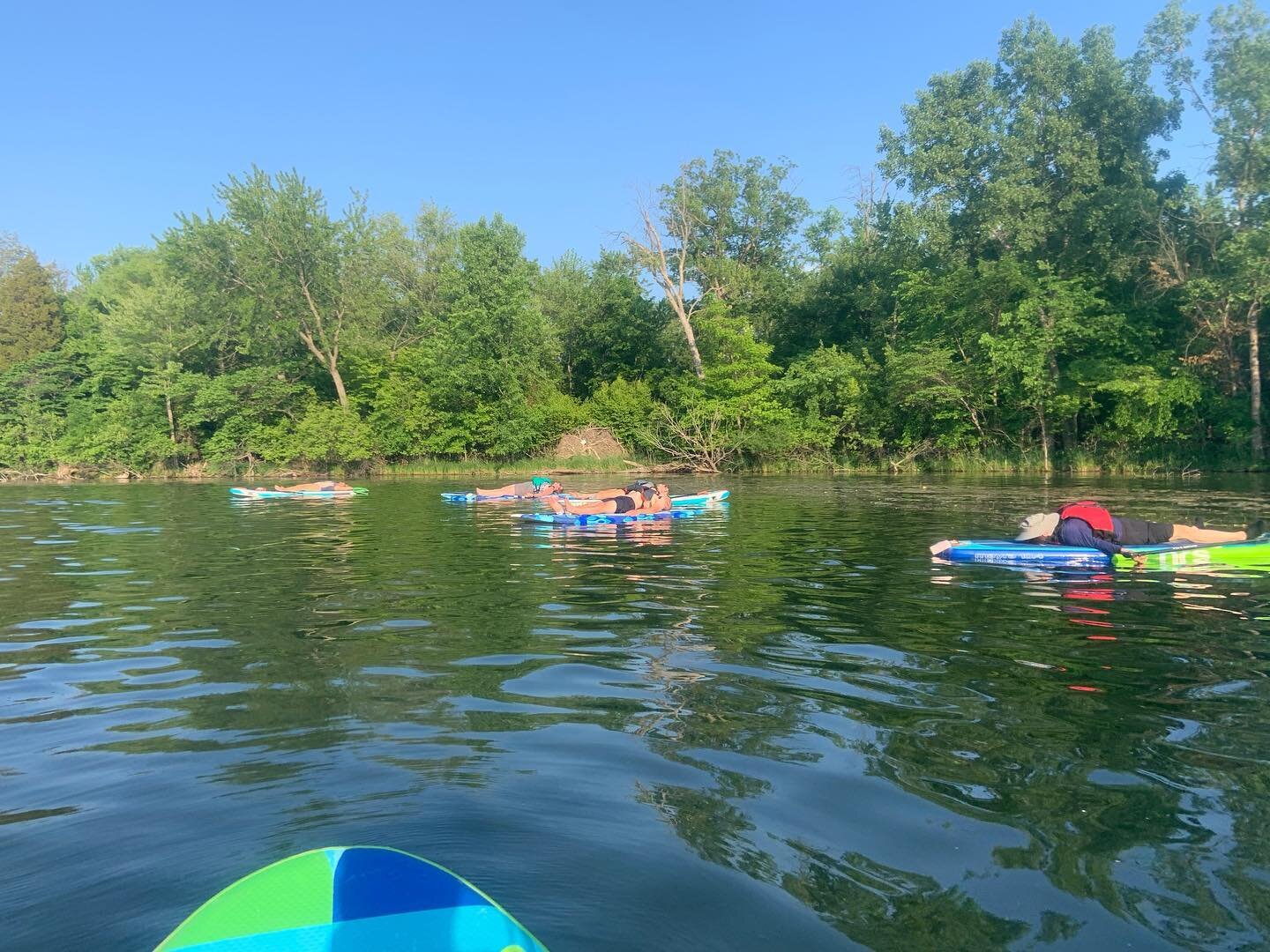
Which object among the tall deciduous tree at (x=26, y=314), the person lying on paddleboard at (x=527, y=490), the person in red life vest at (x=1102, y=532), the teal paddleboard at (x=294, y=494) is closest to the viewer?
the person in red life vest at (x=1102, y=532)

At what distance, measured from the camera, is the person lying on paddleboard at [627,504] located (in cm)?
1523

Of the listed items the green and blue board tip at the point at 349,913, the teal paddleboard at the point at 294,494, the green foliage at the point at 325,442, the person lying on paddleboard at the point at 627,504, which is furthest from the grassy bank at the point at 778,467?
the green and blue board tip at the point at 349,913

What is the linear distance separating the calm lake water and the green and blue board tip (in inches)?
17.3

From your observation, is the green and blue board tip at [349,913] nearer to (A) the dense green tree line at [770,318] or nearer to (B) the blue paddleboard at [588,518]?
(B) the blue paddleboard at [588,518]

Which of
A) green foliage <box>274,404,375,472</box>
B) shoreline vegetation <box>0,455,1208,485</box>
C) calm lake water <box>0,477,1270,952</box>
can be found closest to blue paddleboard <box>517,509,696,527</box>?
calm lake water <box>0,477,1270,952</box>

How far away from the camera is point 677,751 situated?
3938 millimetres

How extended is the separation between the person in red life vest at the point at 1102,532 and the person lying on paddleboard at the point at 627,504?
7265 millimetres

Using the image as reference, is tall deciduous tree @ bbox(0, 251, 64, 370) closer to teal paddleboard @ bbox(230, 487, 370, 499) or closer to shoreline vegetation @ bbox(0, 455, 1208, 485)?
shoreline vegetation @ bbox(0, 455, 1208, 485)

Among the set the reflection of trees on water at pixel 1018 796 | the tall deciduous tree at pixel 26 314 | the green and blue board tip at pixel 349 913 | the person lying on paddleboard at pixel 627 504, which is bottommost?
the reflection of trees on water at pixel 1018 796

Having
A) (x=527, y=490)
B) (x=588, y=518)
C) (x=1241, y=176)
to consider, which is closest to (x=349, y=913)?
(x=588, y=518)

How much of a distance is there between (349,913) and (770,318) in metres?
42.2

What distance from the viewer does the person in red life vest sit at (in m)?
9.45

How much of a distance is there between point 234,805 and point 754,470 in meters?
32.3

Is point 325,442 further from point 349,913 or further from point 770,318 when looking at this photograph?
point 349,913
